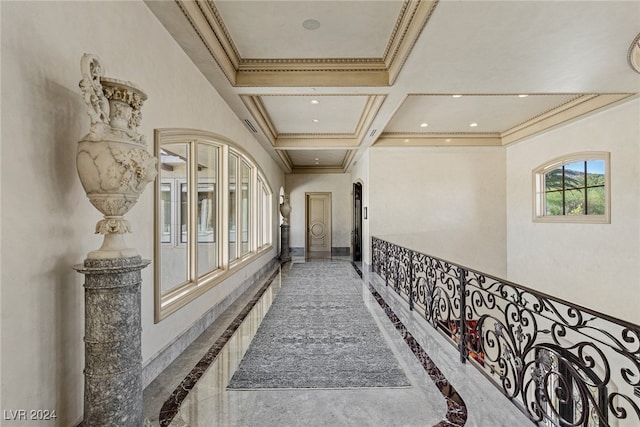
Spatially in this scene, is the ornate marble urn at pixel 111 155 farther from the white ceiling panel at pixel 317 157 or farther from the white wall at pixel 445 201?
the white ceiling panel at pixel 317 157

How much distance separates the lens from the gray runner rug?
2.42m

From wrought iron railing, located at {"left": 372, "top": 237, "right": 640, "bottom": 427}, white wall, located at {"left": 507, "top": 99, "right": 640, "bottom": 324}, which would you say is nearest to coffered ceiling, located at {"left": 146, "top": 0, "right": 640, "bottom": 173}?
white wall, located at {"left": 507, "top": 99, "right": 640, "bottom": 324}

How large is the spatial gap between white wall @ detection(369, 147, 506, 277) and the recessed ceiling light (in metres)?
4.34

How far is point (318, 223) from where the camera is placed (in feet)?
36.4

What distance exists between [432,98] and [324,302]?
3577 millimetres

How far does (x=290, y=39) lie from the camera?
10.4 ft

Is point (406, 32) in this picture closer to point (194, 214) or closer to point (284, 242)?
point (194, 214)

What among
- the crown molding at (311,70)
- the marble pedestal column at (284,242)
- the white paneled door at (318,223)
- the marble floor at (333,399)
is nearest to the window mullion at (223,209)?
the crown molding at (311,70)

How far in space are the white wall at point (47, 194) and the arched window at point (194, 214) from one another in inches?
27.0

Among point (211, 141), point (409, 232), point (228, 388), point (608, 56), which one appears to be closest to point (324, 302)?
point (228, 388)

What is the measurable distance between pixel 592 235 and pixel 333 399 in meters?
5.38

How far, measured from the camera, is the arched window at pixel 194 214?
2.79m

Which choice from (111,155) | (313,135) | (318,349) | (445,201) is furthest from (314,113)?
(111,155)

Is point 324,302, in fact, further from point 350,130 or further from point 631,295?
point 631,295
